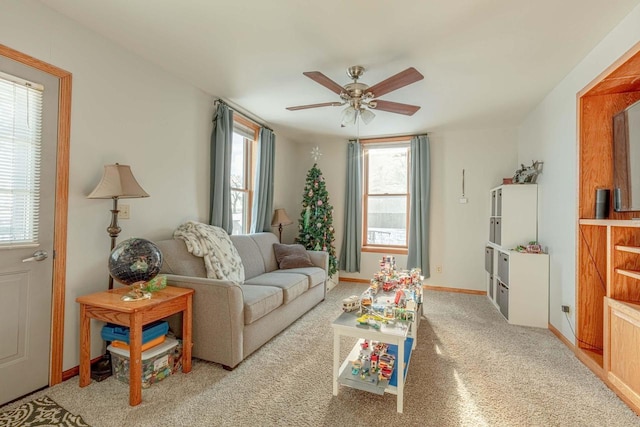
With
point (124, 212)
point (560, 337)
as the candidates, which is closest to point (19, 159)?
point (124, 212)

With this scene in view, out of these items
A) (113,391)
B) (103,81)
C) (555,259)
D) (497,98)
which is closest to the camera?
(113,391)

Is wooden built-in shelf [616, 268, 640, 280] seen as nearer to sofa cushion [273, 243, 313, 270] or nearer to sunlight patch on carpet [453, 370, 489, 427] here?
sunlight patch on carpet [453, 370, 489, 427]

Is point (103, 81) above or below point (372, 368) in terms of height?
above

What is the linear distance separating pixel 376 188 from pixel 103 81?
4.09m

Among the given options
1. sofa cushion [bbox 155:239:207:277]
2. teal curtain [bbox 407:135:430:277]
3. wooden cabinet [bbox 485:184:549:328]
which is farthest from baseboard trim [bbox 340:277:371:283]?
sofa cushion [bbox 155:239:207:277]

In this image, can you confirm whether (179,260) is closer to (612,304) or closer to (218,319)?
(218,319)

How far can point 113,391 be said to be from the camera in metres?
1.97

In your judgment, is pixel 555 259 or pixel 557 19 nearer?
pixel 557 19

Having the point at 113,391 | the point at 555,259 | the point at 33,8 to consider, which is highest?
the point at 33,8

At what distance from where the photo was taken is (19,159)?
1889 millimetres

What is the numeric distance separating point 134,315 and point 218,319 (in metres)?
0.61

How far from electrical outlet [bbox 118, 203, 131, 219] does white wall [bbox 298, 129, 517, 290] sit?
397 cm

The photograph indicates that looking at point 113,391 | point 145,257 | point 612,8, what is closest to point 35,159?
point 145,257

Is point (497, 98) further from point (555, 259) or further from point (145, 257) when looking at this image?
point (145, 257)
